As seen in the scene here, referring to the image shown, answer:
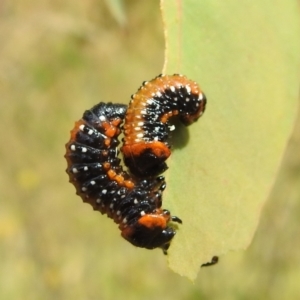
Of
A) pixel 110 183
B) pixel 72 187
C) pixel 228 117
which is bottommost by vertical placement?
pixel 110 183

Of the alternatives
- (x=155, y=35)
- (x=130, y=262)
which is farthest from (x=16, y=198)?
(x=155, y=35)

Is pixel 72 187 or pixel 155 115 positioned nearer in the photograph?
pixel 155 115

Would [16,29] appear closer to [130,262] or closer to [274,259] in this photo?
[130,262]

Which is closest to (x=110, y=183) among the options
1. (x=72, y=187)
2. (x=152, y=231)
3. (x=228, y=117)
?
(x=152, y=231)

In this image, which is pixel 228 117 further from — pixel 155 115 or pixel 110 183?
pixel 110 183

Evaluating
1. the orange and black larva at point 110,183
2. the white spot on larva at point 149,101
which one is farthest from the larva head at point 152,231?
the white spot on larva at point 149,101

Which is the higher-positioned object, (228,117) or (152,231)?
(228,117)
